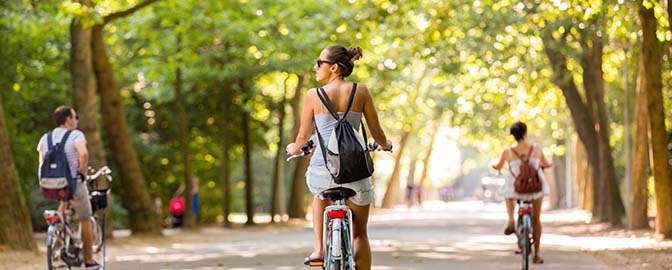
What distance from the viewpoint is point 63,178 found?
1261 centimetres

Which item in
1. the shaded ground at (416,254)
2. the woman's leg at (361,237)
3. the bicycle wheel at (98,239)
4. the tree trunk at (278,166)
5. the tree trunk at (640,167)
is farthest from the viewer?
the tree trunk at (278,166)

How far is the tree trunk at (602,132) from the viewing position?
95.1 feet

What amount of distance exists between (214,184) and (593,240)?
2189cm

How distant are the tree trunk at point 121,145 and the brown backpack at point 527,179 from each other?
38.8ft

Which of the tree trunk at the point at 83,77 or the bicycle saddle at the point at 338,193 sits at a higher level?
the tree trunk at the point at 83,77

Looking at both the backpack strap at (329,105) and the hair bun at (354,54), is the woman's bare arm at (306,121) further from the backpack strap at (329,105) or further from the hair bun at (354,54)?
the hair bun at (354,54)

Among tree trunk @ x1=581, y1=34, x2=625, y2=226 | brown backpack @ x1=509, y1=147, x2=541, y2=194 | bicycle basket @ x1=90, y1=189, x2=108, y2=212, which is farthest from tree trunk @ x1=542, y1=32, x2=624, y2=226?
bicycle basket @ x1=90, y1=189, x2=108, y2=212

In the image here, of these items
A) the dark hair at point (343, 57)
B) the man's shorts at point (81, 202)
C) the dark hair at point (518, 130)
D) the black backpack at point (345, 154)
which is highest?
the dark hair at point (343, 57)

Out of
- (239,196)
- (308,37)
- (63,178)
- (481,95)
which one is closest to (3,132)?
(63,178)

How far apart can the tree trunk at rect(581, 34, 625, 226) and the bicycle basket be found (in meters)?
17.3

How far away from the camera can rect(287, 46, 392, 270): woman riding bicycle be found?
27.0 ft

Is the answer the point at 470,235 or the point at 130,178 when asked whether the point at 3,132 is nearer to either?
the point at 130,178

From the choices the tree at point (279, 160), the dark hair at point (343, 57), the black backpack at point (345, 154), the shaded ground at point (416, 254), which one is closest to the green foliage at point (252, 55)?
the tree at point (279, 160)

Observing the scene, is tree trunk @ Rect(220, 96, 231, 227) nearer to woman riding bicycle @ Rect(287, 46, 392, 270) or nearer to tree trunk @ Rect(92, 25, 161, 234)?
tree trunk @ Rect(92, 25, 161, 234)
